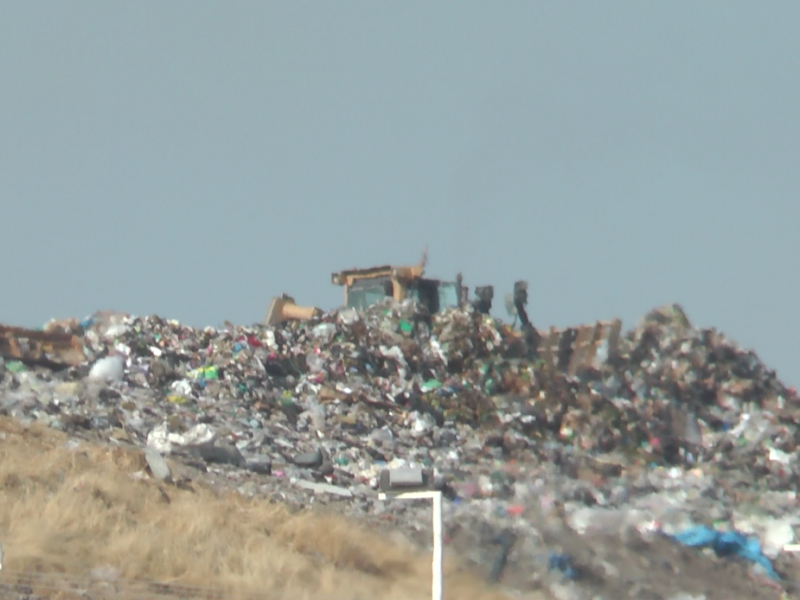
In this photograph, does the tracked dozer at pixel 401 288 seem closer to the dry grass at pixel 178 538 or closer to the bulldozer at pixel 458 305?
the bulldozer at pixel 458 305

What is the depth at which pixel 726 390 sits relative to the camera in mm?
20219

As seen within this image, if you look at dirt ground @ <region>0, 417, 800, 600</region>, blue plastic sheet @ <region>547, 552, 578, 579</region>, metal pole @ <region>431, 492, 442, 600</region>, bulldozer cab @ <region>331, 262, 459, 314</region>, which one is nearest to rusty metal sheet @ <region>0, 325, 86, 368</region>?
dirt ground @ <region>0, 417, 800, 600</region>

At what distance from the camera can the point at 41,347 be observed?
16.6 m

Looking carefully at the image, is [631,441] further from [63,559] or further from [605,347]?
[63,559]

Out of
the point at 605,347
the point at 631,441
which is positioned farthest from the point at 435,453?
the point at 605,347

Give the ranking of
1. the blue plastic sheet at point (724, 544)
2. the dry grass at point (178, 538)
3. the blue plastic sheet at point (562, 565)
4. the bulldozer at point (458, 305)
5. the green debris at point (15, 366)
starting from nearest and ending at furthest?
the dry grass at point (178, 538) → the blue plastic sheet at point (562, 565) → the blue plastic sheet at point (724, 544) → the green debris at point (15, 366) → the bulldozer at point (458, 305)

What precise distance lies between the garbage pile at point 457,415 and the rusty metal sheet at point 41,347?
160 millimetres

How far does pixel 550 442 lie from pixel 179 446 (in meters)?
6.05

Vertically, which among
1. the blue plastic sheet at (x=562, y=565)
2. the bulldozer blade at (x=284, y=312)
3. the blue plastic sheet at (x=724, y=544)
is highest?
the bulldozer blade at (x=284, y=312)

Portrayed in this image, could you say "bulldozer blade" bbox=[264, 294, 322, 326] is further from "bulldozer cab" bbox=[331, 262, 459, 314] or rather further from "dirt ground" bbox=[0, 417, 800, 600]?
"dirt ground" bbox=[0, 417, 800, 600]

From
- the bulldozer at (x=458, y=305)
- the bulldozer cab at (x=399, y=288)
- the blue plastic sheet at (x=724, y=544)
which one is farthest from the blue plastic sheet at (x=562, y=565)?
the bulldozer cab at (x=399, y=288)

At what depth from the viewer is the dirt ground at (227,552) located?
850cm

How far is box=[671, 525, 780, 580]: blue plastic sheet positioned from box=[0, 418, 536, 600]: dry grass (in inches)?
115

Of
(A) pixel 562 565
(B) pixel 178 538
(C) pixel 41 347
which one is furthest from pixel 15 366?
(A) pixel 562 565
